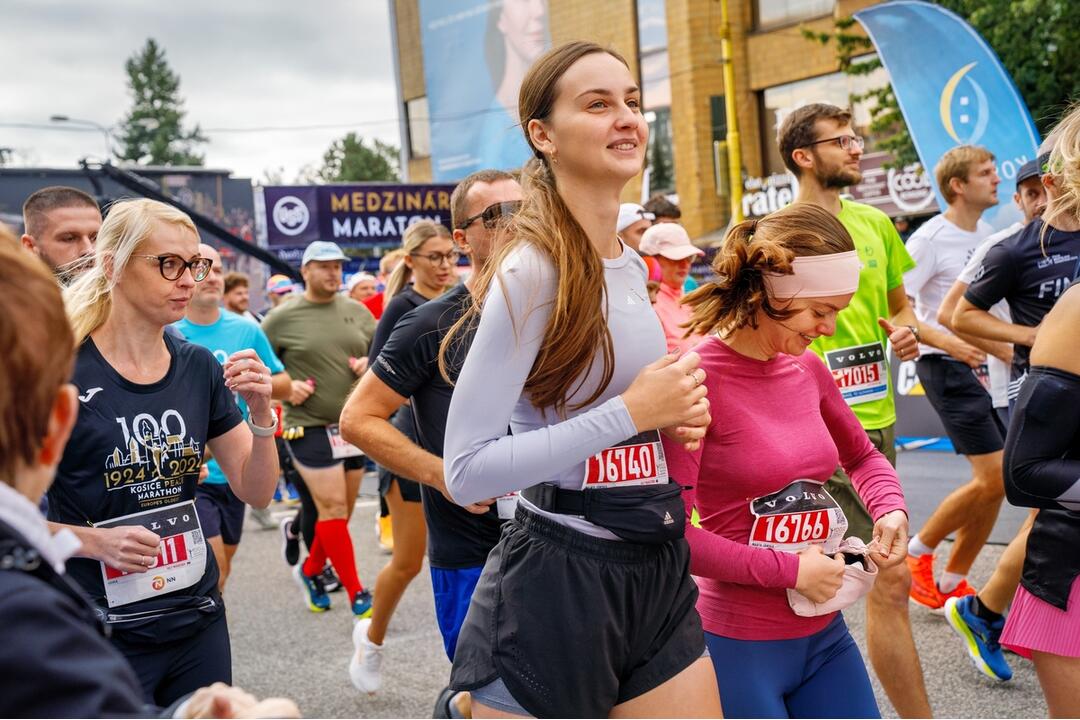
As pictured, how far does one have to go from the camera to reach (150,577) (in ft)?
9.61

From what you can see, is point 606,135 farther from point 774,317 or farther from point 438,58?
point 438,58

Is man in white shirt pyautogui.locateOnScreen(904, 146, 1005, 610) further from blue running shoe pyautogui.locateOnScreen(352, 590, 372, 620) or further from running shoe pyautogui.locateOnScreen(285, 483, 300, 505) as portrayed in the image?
running shoe pyautogui.locateOnScreen(285, 483, 300, 505)

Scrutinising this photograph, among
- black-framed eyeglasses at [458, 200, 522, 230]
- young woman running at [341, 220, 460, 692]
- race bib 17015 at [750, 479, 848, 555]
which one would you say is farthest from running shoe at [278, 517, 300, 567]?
race bib 17015 at [750, 479, 848, 555]

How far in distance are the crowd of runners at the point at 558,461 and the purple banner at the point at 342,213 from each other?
1881 centimetres

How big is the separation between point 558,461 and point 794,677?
40.0 inches

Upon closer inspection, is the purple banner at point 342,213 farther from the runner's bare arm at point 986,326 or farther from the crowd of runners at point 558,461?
the crowd of runners at point 558,461

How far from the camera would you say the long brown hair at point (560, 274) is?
2.16 meters

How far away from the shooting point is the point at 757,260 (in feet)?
9.15

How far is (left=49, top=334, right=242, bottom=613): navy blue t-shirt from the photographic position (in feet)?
9.37

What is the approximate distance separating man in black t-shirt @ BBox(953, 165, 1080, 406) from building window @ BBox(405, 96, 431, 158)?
4179 centimetres

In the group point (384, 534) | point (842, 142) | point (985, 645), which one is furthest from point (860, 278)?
point (384, 534)

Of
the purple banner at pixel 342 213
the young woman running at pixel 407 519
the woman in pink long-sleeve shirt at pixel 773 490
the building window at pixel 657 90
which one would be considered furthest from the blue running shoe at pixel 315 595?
the building window at pixel 657 90

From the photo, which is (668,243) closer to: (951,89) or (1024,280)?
(1024,280)

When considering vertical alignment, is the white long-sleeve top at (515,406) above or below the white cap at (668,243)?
below
